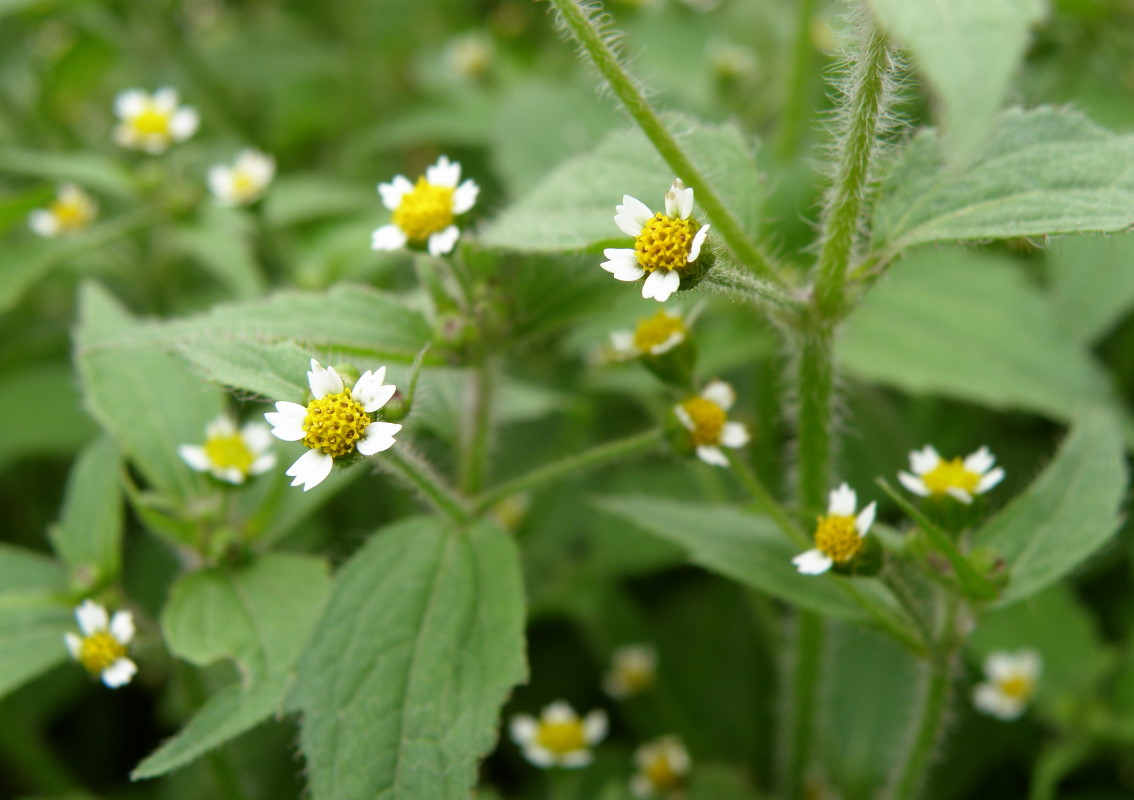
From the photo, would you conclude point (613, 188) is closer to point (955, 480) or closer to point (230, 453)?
point (955, 480)

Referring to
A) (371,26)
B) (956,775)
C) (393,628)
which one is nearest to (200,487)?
(393,628)

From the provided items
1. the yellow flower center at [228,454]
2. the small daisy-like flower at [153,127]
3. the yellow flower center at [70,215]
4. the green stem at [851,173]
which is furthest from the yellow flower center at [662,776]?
the yellow flower center at [70,215]

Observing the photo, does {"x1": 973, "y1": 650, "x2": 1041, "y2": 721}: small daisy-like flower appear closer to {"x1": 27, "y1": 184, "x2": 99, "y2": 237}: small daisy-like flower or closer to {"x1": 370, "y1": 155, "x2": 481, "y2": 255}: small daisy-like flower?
{"x1": 370, "y1": 155, "x2": 481, "y2": 255}: small daisy-like flower

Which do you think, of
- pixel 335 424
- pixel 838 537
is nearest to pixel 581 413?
pixel 838 537

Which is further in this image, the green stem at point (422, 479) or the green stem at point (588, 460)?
the green stem at point (588, 460)

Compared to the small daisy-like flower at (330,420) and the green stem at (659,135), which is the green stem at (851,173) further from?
the small daisy-like flower at (330,420)

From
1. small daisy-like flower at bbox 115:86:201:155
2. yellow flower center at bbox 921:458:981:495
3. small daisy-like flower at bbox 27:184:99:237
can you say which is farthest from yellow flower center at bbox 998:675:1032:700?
small daisy-like flower at bbox 27:184:99:237

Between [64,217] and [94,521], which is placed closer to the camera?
[94,521]
